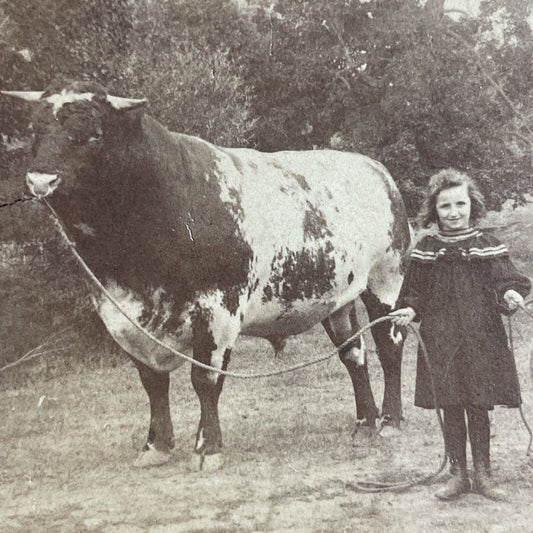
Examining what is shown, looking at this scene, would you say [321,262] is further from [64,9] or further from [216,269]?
[64,9]

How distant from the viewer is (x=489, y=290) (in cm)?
363

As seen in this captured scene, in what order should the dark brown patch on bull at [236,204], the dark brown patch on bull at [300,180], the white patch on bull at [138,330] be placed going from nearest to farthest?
the white patch on bull at [138,330], the dark brown patch on bull at [236,204], the dark brown patch on bull at [300,180]

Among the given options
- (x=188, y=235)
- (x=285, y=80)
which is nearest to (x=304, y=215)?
(x=188, y=235)

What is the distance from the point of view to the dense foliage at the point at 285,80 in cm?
471

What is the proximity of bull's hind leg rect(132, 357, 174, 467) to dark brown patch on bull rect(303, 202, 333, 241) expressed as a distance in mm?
1335

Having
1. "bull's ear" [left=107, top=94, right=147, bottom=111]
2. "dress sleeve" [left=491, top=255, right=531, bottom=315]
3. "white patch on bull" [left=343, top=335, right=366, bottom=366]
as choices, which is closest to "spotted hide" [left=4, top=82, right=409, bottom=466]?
"bull's ear" [left=107, top=94, right=147, bottom=111]

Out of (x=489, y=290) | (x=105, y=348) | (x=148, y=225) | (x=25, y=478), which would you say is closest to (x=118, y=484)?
(x=25, y=478)

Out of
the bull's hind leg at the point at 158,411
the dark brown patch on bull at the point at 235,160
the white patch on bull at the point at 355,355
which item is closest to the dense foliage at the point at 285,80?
the dark brown patch on bull at the point at 235,160

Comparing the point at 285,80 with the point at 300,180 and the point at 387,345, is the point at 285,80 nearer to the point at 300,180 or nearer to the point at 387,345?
the point at 300,180

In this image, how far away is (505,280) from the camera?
11.7 feet

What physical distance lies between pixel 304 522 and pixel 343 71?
4.22m

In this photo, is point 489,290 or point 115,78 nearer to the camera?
point 489,290

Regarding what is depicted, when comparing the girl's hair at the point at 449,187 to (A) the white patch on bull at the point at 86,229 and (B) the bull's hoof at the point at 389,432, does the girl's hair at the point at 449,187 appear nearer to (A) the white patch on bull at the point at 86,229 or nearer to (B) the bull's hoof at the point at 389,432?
(B) the bull's hoof at the point at 389,432

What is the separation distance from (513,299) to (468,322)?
274 mm
